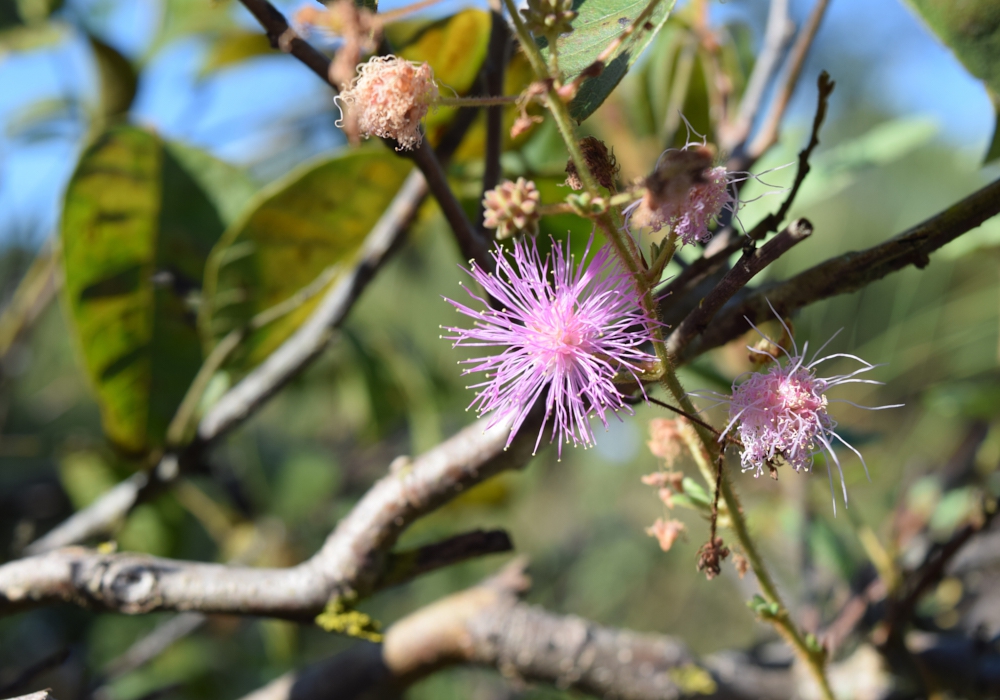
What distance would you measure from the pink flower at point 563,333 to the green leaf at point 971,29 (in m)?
0.32

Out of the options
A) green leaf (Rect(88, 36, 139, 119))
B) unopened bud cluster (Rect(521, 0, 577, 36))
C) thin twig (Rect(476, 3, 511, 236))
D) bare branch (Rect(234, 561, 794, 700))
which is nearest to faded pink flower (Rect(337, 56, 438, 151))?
unopened bud cluster (Rect(521, 0, 577, 36))

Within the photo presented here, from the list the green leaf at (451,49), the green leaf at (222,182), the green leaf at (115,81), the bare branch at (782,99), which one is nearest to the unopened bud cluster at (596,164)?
the green leaf at (451,49)

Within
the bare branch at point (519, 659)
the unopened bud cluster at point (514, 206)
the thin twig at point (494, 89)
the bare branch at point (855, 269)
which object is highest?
the thin twig at point (494, 89)

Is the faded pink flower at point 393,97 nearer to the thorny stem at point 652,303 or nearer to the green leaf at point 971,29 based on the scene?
the thorny stem at point 652,303

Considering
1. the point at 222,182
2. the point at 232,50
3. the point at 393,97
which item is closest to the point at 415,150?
the point at 393,97

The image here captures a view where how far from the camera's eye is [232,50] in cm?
156

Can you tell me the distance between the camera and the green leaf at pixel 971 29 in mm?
540

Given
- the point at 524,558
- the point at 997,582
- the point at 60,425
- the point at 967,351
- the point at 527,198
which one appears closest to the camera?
the point at 527,198

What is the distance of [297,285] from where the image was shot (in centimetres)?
110

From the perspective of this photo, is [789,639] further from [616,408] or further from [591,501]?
[591,501]

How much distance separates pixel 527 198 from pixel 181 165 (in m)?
0.94

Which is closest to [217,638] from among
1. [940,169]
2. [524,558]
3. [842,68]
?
[524,558]

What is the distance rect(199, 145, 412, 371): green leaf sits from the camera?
951mm

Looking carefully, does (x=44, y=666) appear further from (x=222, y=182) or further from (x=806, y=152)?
(x=806, y=152)
